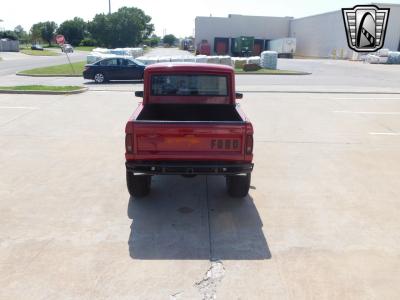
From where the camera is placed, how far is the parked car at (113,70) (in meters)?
20.5

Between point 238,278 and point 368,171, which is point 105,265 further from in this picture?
point 368,171

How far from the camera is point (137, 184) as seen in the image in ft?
17.8

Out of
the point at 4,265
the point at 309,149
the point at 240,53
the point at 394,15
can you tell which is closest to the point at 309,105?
the point at 309,149

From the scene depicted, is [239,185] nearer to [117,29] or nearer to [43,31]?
[117,29]

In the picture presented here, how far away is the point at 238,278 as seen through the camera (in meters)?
3.74

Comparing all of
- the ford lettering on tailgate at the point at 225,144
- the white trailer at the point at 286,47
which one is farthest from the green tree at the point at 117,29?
the ford lettering on tailgate at the point at 225,144

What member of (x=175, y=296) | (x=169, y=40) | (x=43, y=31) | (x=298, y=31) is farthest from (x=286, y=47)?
(x=169, y=40)

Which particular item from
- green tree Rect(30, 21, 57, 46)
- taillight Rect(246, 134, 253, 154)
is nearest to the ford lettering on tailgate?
taillight Rect(246, 134, 253, 154)

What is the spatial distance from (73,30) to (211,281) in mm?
112910

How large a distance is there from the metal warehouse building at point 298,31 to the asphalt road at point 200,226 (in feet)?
174

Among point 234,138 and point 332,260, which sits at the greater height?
point 234,138

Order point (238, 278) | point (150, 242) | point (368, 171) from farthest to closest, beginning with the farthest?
1. point (368, 171)
2. point (150, 242)
3. point (238, 278)

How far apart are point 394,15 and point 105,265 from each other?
60.9m

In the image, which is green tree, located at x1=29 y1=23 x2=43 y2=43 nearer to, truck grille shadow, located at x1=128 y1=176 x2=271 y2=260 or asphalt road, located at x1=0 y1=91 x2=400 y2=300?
asphalt road, located at x1=0 y1=91 x2=400 y2=300
